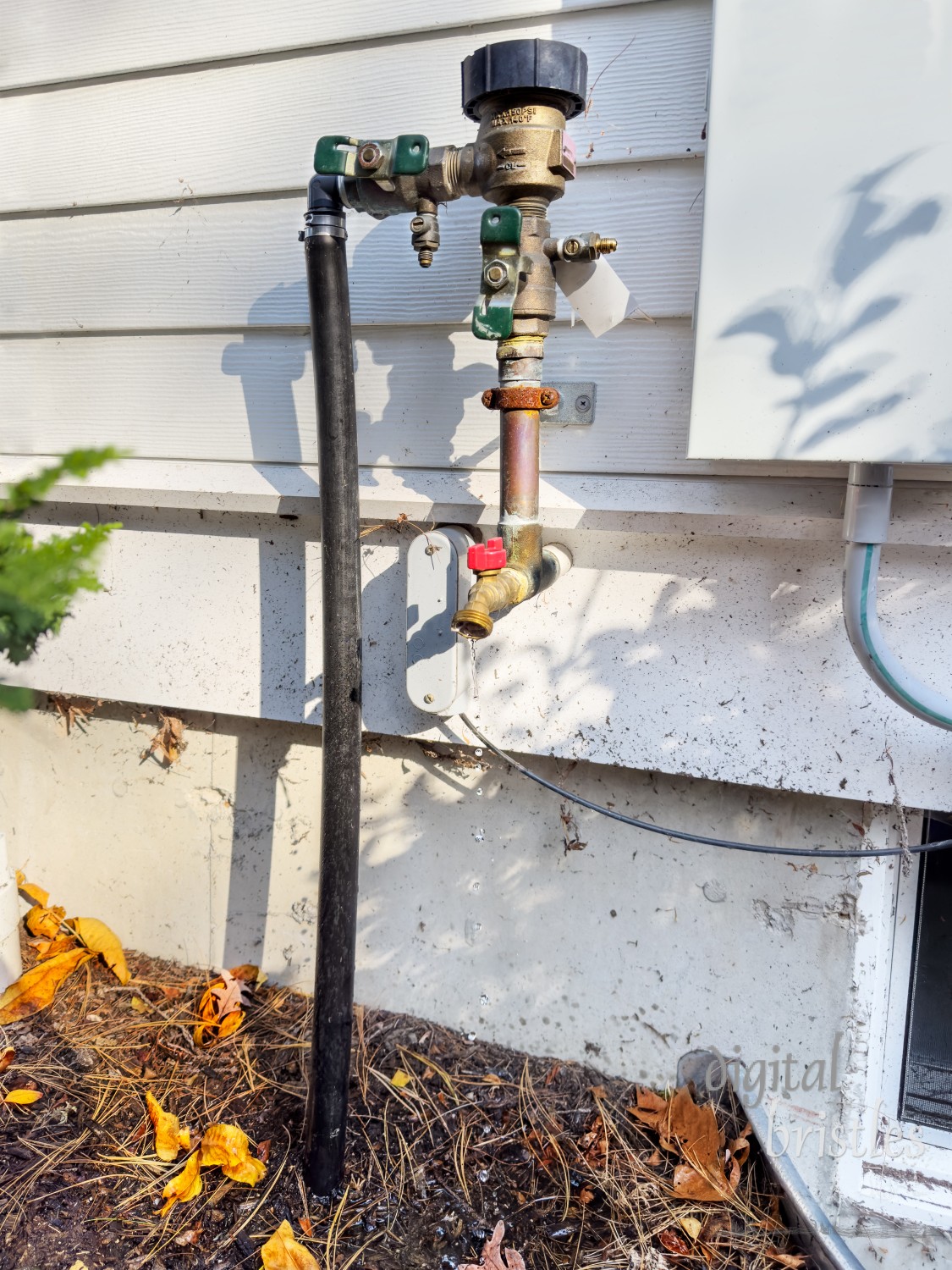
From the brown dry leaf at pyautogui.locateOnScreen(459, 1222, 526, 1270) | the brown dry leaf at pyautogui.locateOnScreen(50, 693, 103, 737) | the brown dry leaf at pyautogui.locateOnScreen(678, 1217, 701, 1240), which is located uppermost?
the brown dry leaf at pyautogui.locateOnScreen(50, 693, 103, 737)

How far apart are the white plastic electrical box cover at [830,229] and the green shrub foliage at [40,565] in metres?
0.97

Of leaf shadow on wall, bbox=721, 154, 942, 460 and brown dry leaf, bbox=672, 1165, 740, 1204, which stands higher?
leaf shadow on wall, bbox=721, 154, 942, 460

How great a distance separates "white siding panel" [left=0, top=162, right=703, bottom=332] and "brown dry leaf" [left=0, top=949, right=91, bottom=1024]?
149 cm

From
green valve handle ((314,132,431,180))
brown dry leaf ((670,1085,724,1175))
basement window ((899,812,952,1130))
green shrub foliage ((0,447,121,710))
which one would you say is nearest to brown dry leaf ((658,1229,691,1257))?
brown dry leaf ((670,1085,724,1175))

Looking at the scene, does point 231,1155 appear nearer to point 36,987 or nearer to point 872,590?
point 36,987

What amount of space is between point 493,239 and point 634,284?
0.33 metres

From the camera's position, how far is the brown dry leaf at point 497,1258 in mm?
1482

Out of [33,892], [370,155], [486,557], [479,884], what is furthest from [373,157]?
[33,892]

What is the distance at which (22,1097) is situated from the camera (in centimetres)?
173

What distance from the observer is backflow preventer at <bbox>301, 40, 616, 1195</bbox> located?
1316mm

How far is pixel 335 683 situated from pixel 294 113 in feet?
3.65

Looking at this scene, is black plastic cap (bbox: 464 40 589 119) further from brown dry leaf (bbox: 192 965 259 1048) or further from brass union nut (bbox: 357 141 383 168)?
brown dry leaf (bbox: 192 965 259 1048)

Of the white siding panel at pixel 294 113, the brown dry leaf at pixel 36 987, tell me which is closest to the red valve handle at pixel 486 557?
the white siding panel at pixel 294 113

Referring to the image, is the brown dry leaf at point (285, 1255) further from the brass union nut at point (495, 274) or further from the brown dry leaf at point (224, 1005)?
the brass union nut at point (495, 274)
